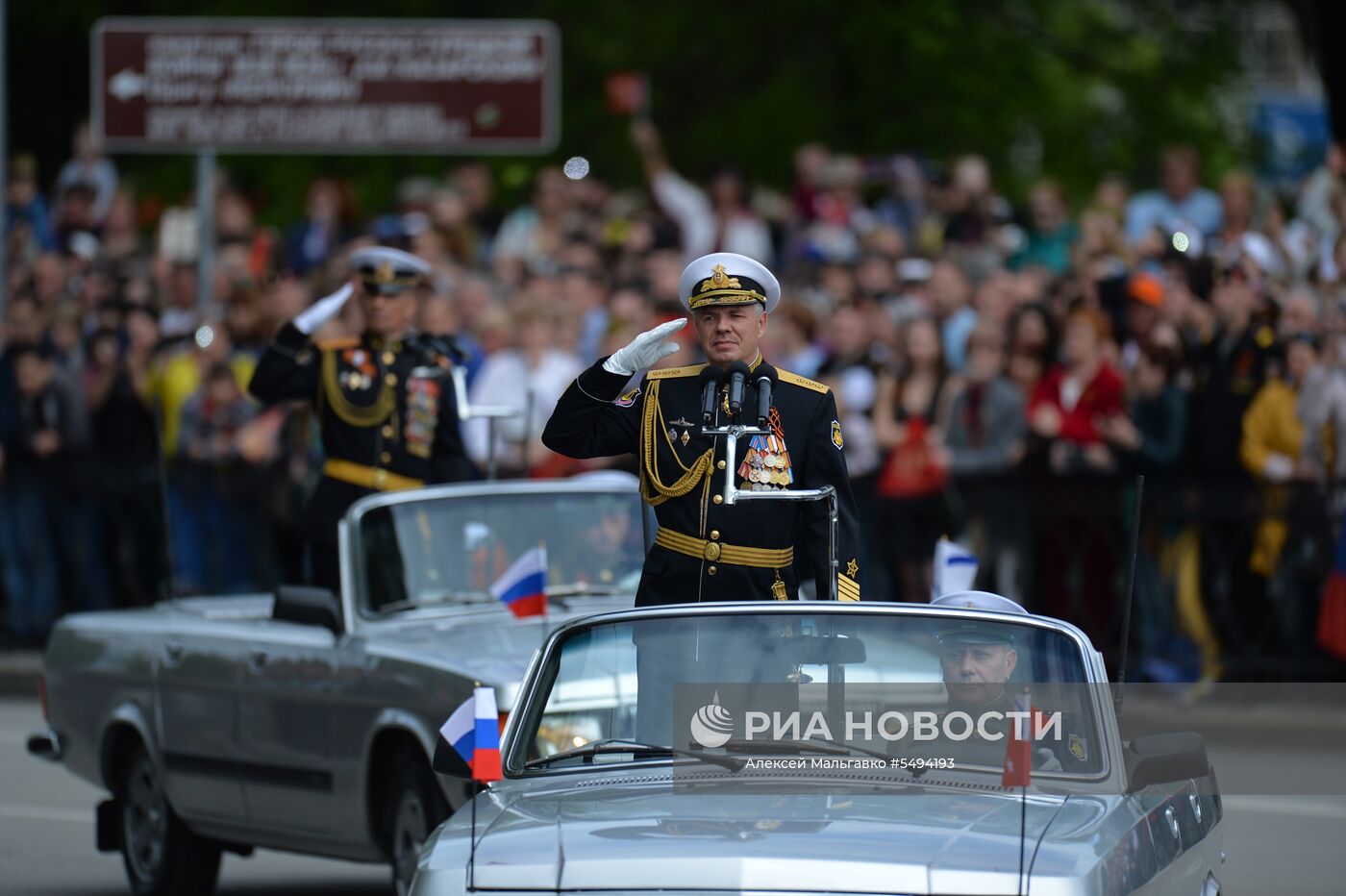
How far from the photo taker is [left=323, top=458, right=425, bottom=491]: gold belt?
11.1 metres

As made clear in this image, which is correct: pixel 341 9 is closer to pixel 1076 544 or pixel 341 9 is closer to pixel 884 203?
pixel 884 203

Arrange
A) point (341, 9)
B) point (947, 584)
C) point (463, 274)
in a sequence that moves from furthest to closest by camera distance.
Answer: point (341, 9), point (463, 274), point (947, 584)

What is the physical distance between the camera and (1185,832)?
641 centimetres

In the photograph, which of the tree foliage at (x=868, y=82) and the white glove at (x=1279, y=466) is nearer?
the white glove at (x=1279, y=466)

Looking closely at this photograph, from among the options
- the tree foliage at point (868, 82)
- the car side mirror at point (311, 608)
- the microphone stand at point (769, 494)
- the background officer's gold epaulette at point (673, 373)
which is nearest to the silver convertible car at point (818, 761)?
the microphone stand at point (769, 494)

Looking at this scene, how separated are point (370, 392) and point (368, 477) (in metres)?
0.35

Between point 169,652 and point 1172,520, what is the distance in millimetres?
6398

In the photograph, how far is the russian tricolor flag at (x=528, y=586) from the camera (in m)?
9.05

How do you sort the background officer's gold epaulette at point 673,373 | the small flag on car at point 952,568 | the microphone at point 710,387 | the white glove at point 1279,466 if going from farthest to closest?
1. the white glove at point 1279,466
2. the small flag on car at point 952,568
3. the background officer's gold epaulette at point 673,373
4. the microphone at point 710,387

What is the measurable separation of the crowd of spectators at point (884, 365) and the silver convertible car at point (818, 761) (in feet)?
14.8

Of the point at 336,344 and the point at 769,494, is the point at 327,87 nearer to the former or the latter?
the point at 336,344

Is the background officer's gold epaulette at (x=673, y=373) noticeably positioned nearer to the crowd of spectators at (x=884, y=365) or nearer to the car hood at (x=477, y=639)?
the car hood at (x=477, y=639)

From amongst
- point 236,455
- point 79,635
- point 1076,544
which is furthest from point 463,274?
point 79,635

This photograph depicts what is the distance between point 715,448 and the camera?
7.59 meters
